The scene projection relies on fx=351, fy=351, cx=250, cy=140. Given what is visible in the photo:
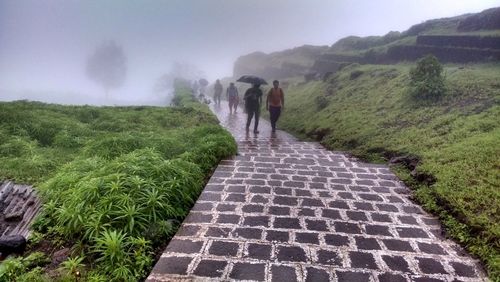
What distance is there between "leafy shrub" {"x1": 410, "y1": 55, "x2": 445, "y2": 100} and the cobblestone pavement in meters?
5.51

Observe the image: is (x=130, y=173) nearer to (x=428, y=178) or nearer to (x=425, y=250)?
(x=425, y=250)

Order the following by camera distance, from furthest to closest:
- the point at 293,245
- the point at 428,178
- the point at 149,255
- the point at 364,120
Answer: the point at 364,120
the point at 428,178
the point at 293,245
the point at 149,255

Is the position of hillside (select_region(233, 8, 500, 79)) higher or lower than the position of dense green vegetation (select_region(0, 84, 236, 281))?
higher

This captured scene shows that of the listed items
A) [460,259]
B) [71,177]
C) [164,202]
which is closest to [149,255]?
[164,202]

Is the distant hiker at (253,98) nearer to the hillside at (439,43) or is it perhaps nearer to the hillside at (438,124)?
the hillside at (438,124)

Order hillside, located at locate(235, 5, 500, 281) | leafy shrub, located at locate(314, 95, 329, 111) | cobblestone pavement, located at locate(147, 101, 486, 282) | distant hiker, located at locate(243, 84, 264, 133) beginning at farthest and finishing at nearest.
→ leafy shrub, located at locate(314, 95, 329, 111) → distant hiker, located at locate(243, 84, 264, 133) → hillside, located at locate(235, 5, 500, 281) → cobblestone pavement, located at locate(147, 101, 486, 282)

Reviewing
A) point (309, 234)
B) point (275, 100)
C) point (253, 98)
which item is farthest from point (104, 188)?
point (275, 100)

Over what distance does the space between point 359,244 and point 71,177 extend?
4.43m

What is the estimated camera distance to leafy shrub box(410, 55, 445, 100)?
36.8 feet

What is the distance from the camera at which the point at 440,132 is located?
8.52 metres

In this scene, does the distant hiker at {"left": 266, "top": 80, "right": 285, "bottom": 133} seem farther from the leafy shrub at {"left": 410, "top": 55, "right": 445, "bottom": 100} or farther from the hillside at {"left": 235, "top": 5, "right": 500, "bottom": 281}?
the leafy shrub at {"left": 410, "top": 55, "right": 445, "bottom": 100}

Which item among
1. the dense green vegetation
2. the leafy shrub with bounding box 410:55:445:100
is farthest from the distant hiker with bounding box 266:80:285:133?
the leafy shrub with bounding box 410:55:445:100

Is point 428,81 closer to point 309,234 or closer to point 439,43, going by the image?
point 309,234

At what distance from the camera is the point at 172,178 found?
571 cm
